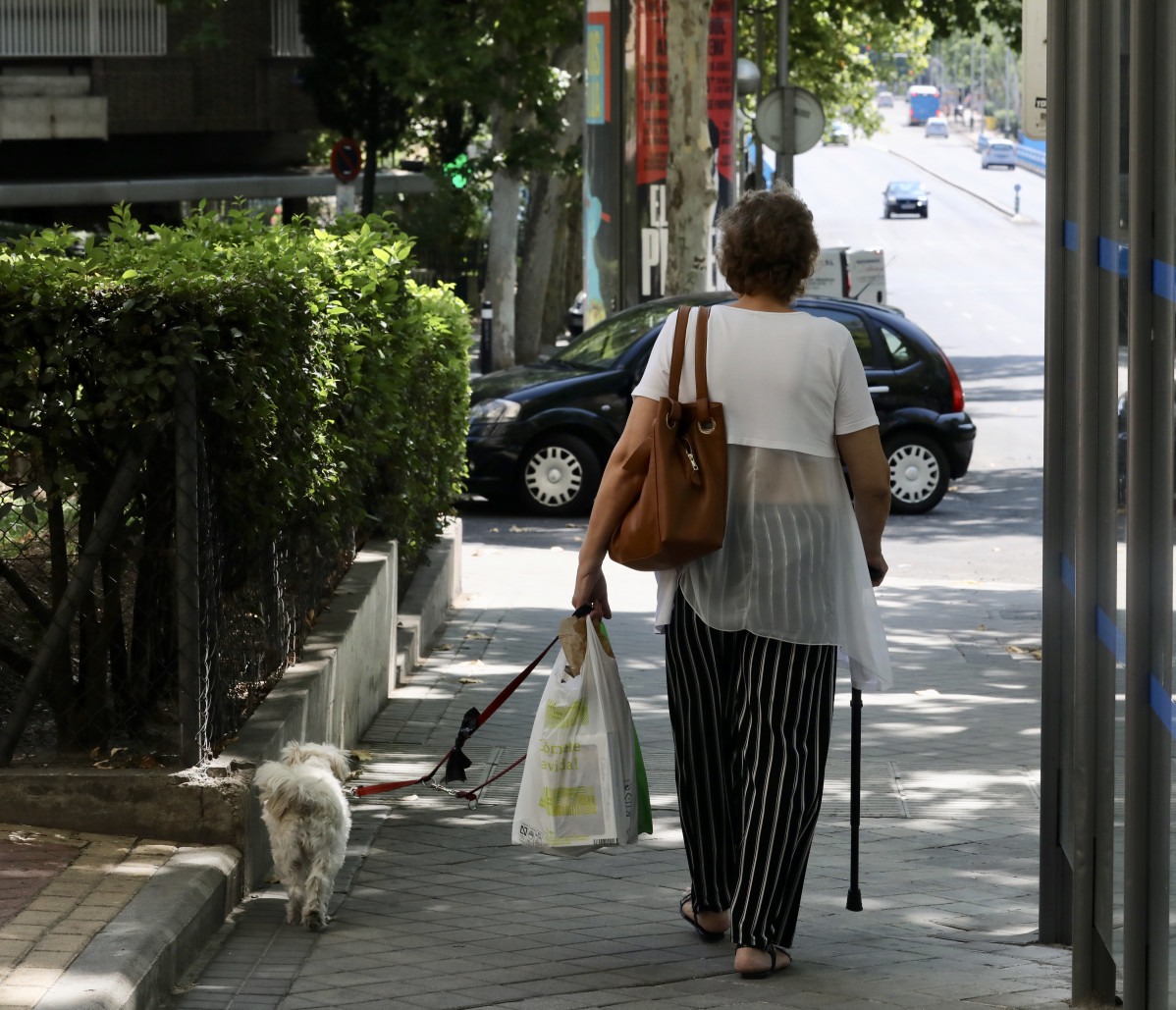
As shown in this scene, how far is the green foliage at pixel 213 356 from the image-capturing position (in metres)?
4.87

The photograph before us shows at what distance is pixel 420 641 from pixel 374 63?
64.8 feet

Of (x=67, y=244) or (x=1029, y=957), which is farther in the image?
(x=67, y=244)

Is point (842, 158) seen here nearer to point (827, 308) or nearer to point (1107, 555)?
point (827, 308)

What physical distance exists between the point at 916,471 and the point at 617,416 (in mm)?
2585

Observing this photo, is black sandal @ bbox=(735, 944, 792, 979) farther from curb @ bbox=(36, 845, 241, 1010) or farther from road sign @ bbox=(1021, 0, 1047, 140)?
road sign @ bbox=(1021, 0, 1047, 140)

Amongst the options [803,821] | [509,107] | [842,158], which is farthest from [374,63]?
[842,158]

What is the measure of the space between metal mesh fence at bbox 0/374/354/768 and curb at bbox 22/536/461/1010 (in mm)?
416

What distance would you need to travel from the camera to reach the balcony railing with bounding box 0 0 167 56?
96.6ft

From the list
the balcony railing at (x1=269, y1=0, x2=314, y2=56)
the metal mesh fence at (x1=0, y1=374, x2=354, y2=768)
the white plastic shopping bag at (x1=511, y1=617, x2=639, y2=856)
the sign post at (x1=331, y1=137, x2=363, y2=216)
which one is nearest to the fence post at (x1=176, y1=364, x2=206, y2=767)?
the metal mesh fence at (x1=0, y1=374, x2=354, y2=768)

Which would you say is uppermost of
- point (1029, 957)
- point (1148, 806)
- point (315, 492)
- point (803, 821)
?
point (315, 492)

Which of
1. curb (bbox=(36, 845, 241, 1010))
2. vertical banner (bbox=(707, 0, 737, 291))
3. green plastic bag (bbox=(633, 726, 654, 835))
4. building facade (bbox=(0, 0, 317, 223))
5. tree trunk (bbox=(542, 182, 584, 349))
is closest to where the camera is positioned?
curb (bbox=(36, 845, 241, 1010))

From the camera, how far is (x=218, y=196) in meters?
30.6

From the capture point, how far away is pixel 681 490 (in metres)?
4.21

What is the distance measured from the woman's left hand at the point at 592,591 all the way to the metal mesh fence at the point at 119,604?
1255 mm
